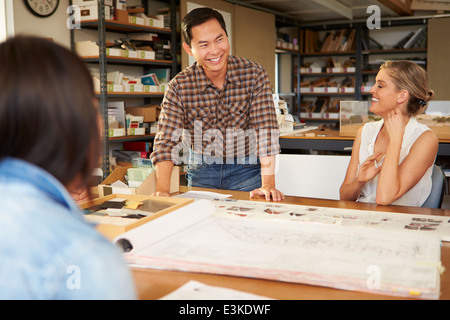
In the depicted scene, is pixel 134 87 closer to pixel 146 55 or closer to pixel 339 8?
pixel 146 55

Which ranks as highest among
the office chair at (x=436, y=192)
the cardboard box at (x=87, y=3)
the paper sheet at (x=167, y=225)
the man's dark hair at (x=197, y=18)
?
the cardboard box at (x=87, y=3)

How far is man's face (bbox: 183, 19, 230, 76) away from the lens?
6.66 ft

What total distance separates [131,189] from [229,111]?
2.10ft

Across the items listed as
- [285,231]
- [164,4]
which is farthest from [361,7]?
[285,231]

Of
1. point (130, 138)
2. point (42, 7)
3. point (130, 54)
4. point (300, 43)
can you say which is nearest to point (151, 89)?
point (130, 54)

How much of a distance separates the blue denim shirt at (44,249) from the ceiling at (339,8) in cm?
597

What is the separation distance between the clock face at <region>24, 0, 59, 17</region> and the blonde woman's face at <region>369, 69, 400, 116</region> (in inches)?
128

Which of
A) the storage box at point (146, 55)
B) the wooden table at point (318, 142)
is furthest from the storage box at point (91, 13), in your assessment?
Answer: the wooden table at point (318, 142)

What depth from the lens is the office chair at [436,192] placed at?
190 centimetres

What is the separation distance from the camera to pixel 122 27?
486 centimetres

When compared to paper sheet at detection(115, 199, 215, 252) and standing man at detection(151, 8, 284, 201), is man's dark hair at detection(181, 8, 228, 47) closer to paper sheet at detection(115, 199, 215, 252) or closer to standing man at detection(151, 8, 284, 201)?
standing man at detection(151, 8, 284, 201)

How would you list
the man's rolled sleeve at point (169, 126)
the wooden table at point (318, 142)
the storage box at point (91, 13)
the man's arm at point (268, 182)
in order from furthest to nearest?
1. the storage box at point (91, 13)
2. the wooden table at point (318, 142)
3. the man's rolled sleeve at point (169, 126)
4. the man's arm at point (268, 182)

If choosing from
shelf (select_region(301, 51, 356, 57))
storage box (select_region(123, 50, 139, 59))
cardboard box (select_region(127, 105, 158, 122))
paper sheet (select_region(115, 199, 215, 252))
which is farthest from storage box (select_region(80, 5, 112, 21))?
shelf (select_region(301, 51, 356, 57))

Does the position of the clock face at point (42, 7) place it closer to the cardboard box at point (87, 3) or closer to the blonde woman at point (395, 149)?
the cardboard box at point (87, 3)
